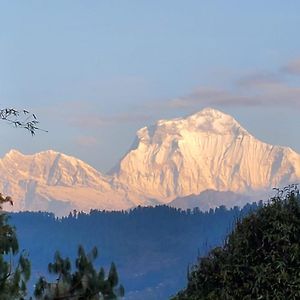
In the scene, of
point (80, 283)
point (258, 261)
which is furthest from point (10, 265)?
point (258, 261)

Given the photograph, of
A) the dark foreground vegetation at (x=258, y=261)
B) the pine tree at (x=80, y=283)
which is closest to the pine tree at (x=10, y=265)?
the pine tree at (x=80, y=283)

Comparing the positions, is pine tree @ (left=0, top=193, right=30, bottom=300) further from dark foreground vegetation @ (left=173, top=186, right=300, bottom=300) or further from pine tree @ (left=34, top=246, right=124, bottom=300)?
dark foreground vegetation @ (left=173, top=186, right=300, bottom=300)

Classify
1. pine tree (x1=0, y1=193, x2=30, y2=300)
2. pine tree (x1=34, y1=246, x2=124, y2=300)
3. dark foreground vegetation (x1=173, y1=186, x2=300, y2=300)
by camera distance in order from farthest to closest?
dark foreground vegetation (x1=173, y1=186, x2=300, y2=300)
pine tree (x1=34, y1=246, x2=124, y2=300)
pine tree (x1=0, y1=193, x2=30, y2=300)

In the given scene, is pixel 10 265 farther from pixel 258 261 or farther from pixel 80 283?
pixel 258 261

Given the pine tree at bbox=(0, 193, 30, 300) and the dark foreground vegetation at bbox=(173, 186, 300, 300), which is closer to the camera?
the pine tree at bbox=(0, 193, 30, 300)

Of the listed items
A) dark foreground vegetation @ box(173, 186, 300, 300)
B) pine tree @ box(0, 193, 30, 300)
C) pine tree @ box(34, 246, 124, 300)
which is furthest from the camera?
dark foreground vegetation @ box(173, 186, 300, 300)

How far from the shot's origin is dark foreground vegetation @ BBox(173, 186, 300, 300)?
50.5 ft

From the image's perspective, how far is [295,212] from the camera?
53.8 feet

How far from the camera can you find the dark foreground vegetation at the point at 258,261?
15.4m

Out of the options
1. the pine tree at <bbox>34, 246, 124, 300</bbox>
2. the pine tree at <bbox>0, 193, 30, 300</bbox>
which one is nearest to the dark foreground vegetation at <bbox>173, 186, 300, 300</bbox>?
the pine tree at <bbox>34, 246, 124, 300</bbox>

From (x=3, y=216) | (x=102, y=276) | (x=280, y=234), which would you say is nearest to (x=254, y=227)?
(x=280, y=234)

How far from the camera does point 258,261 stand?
626 inches

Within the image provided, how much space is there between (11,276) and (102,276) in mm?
1752

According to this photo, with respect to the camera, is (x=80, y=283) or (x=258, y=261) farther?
(x=258, y=261)
